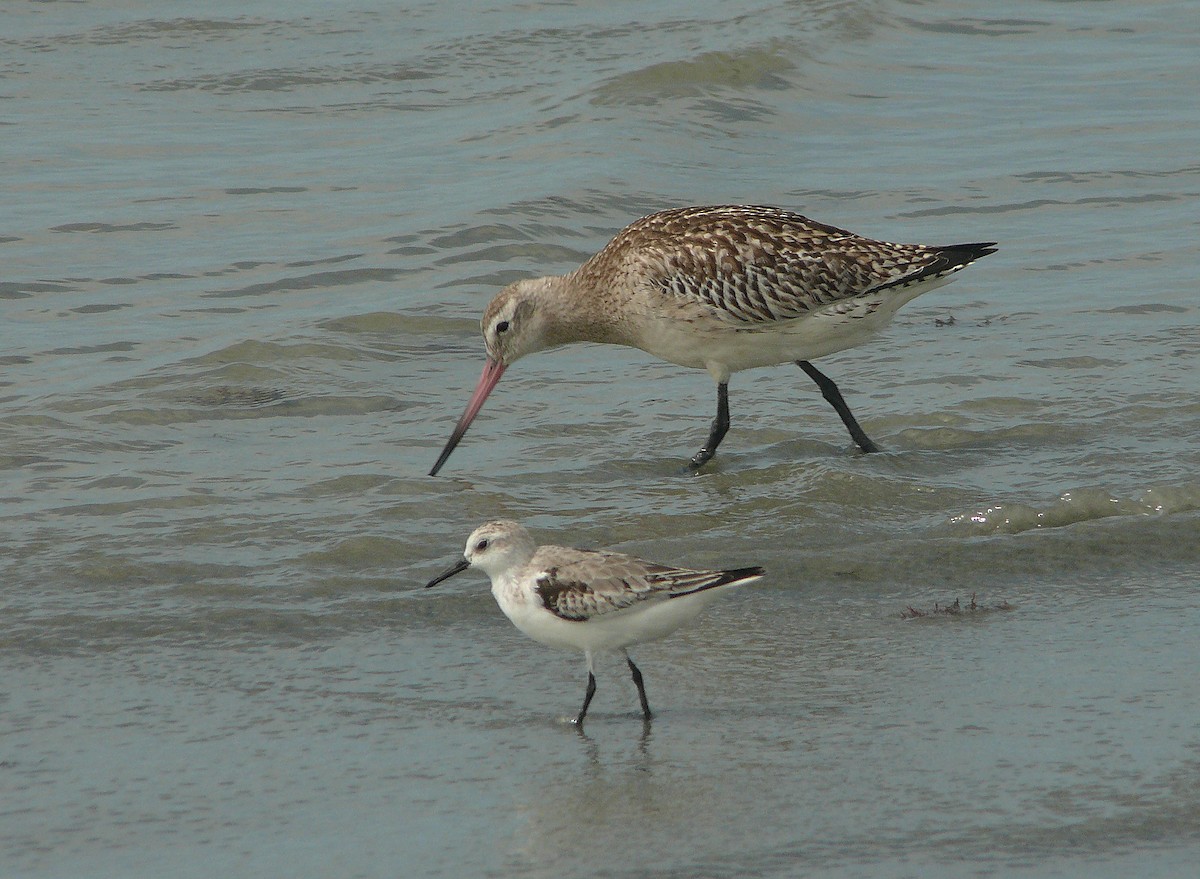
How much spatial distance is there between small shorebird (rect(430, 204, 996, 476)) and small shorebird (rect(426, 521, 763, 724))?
9.85 feet

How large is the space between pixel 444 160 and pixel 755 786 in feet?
34.2

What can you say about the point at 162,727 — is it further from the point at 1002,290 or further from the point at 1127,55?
the point at 1127,55

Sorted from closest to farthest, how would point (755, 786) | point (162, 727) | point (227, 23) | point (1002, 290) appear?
point (755, 786)
point (162, 727)
point (1002, 290)
point (227, 23)

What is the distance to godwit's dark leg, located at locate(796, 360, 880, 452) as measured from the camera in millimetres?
9195

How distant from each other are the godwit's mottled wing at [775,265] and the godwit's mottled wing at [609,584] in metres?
3.60

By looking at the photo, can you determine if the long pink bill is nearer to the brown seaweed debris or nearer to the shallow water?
the shallow water

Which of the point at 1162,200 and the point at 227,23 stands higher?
the point at 227,23

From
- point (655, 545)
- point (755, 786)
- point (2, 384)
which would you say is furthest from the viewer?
point (2, 384)

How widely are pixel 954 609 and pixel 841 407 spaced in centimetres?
278

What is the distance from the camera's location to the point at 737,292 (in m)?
9.20

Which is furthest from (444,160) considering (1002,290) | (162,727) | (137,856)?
(137,856)

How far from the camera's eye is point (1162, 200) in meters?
14.0

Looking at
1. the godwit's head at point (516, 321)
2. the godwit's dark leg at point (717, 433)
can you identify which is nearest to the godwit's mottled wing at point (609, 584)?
the godwit's dark leg at point (717, 433)

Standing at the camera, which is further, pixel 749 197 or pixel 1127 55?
pixel 1127 55
